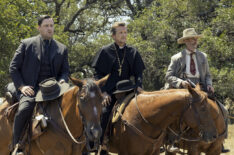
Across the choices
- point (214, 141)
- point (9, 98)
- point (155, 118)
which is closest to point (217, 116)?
point (214, 141)

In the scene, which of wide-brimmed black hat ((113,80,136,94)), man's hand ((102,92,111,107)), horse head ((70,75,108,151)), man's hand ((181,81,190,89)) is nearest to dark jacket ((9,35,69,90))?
man's hand ((102,92,111,107))

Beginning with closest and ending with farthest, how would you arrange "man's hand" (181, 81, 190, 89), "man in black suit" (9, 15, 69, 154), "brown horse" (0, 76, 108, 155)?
1. "brown horse" (0, 76, 108, 155)
2. "man in black suit" (9, 15, 69, 154)
3. "man's hand" (181, 81, 190, 89)

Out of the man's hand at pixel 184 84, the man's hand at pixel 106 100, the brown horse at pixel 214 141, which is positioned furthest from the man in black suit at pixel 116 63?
the brown horse at pixel 214 141

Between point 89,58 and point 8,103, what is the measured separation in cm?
1766

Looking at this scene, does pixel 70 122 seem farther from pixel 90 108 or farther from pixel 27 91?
pixel 27 91

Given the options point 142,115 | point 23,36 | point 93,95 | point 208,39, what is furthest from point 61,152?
point 208,39

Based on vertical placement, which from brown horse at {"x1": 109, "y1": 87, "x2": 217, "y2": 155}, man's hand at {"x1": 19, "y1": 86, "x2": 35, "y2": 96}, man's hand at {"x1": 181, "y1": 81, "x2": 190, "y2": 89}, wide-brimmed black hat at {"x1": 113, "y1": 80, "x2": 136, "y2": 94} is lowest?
brown horse at {"x1": 109, "y1": 87, "x2": 217, "y2": 155}

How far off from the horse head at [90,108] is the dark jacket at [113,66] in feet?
5.81

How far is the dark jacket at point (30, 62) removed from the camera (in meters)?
6.46

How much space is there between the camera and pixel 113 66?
7406mm

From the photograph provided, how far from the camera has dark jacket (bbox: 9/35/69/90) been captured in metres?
6.46

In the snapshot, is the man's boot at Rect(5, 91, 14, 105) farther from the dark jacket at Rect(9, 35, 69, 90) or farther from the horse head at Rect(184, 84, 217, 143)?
the horse head at Rect(184, 84, 217, 143)

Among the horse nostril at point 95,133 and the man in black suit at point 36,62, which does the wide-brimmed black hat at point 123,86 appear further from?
the horse nostril at point 95,133

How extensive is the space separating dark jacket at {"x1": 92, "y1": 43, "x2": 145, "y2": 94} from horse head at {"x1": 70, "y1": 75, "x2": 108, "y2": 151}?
1.77m
